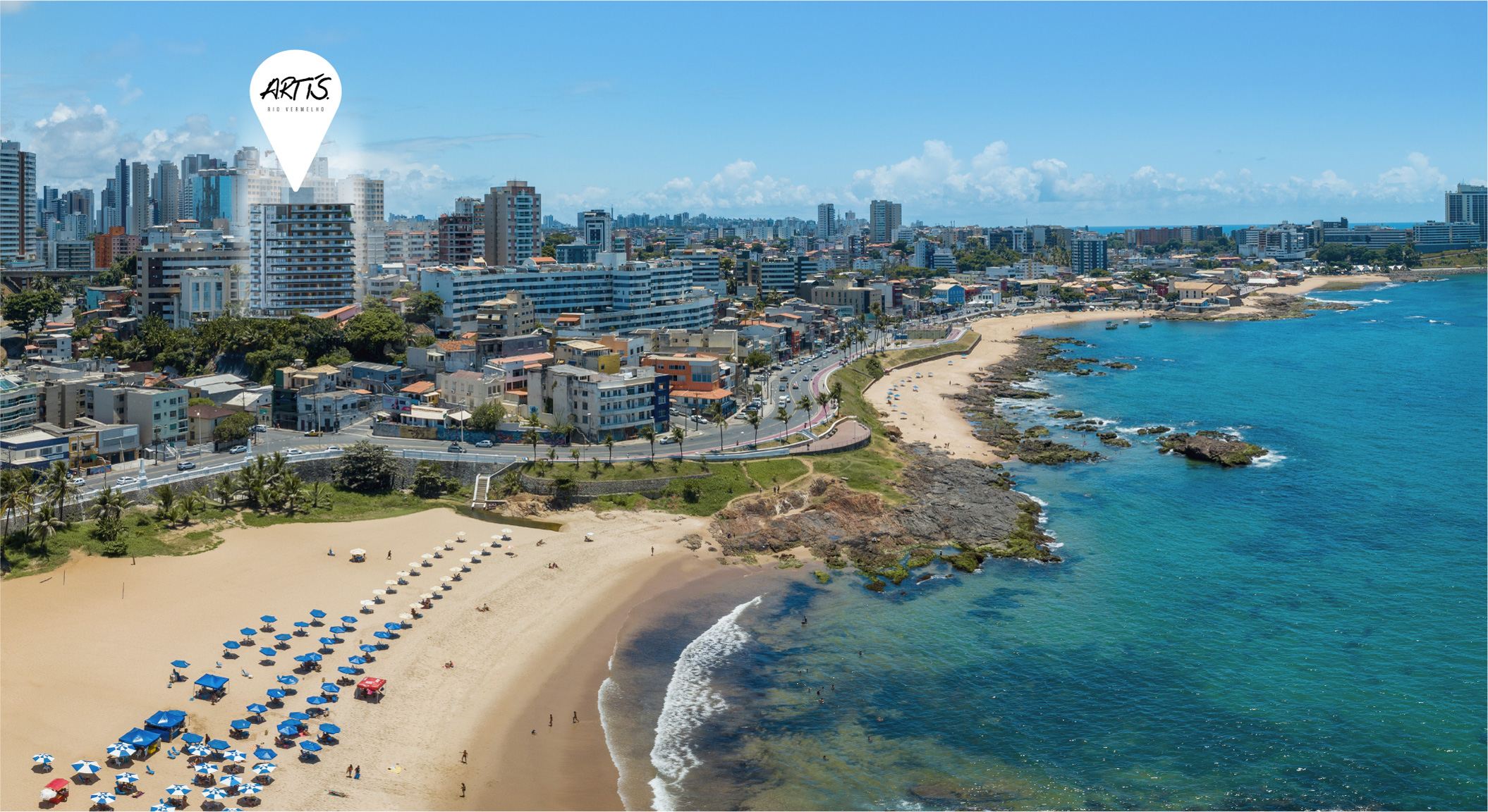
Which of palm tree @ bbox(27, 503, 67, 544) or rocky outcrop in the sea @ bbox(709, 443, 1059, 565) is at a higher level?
palm tree @ bbox(27, 503, 67, 544)

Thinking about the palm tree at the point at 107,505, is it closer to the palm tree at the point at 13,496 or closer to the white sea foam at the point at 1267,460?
the palm tree at the point at 13,496

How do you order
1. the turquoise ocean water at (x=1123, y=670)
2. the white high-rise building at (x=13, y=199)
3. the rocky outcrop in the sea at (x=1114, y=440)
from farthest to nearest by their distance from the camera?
the white high-rise building at (x=13, y=199) < the rocky outcrop in the sea at (x=1114, y=440) < the turquoise ocean water at (x=1123, y=670)

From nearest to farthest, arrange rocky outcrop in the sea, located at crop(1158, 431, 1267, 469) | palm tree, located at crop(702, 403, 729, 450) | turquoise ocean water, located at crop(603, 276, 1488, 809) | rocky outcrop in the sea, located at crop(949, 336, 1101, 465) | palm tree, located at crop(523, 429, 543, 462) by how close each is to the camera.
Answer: turquoise ocean water, located at crop(603, 276, 1488, 809), palm tree, located at crop(523, 429, 543, 462), rocky outcrop in the sea, located at crop(1158, 431, 1267, 469), palm tree, located at crop(702, 403, 729, 450), rocky outcrop in the sea, located at crop(949, 336, 1101, 465)

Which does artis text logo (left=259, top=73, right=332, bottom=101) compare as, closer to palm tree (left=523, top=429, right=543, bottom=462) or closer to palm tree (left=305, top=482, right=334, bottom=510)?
palm tree (left=305, top=482, right=334, bottom=510)

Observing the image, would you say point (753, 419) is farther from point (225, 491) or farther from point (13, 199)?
point (13, 199)

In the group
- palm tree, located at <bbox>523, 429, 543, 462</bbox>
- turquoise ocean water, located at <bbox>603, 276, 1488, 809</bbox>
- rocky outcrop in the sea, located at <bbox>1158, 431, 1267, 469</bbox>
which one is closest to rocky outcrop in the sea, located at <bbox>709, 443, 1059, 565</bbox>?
Result: turquoise ocean water, located at <bbox>603, 276, 1488, 809</bbox>

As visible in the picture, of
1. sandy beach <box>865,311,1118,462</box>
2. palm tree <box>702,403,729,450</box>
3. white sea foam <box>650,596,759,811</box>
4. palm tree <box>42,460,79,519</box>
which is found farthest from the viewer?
sandy beach <box>865,311,1118,462</box>

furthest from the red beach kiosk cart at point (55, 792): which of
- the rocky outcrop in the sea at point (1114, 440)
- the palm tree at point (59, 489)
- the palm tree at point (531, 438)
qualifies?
the rocky outcrop in the sea at point (1114, 440)
